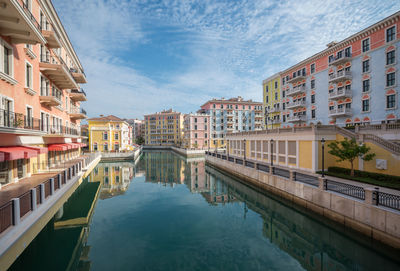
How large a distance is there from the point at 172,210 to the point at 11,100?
13.9 m

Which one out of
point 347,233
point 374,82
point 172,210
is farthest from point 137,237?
point 374,82

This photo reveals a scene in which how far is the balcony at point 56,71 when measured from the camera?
59.9 feet

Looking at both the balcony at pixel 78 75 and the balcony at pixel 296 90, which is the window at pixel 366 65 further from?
the balcony at pixel 78 75

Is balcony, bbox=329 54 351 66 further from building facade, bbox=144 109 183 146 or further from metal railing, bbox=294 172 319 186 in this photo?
building facade, bbox=144 109 183 146

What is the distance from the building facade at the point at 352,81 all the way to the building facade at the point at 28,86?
35123 mm

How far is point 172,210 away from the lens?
52.1 feet

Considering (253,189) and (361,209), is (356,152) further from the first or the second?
(253,189)

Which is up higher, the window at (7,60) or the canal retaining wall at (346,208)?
the window at (7,60)

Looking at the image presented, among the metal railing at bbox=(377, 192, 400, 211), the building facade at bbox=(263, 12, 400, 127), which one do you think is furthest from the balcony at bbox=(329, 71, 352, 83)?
the metal railing at bbox=(377, 192, 400, 211)

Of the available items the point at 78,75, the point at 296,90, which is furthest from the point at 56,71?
the point at 296,90

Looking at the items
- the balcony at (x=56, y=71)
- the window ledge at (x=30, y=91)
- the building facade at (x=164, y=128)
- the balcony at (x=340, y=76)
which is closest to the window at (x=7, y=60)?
the window ledge at (x=30, y=91)

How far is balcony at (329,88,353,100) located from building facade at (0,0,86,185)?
115 feet

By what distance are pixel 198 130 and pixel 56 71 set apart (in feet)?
173

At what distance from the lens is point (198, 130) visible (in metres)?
70.3
